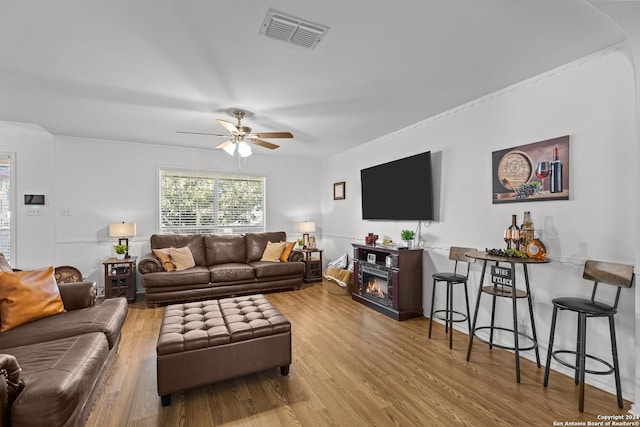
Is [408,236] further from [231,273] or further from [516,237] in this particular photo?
[231,273]

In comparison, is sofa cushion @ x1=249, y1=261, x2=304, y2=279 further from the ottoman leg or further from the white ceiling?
the ottoman leg

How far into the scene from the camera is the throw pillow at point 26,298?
218 cm

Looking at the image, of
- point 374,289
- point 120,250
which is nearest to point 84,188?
point 120,250

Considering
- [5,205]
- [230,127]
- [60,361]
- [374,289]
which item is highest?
[230,127]

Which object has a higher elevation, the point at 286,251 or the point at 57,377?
the point at 286,251

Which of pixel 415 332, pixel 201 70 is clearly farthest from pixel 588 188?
pixel 201 70

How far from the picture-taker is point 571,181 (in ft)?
8.17

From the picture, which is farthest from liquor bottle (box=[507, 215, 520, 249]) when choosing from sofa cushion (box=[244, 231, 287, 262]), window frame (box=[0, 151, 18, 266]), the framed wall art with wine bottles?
window frame (box=[0, 151, 18, 266])

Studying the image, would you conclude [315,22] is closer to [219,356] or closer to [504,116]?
[504,116]

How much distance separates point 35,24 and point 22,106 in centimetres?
213

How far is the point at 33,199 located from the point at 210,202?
254cm

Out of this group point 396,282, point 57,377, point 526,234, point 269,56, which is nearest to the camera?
point 57,377

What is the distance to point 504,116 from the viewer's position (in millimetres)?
3016

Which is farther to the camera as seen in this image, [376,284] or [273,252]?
[273,252]
